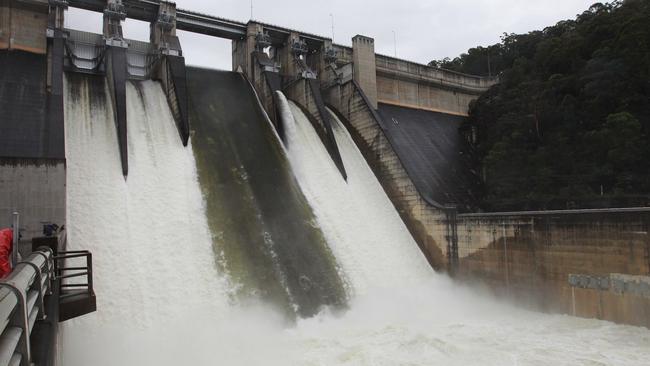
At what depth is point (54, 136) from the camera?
10.8 meters

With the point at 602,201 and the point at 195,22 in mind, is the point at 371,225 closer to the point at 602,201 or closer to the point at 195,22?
the point at 602,201

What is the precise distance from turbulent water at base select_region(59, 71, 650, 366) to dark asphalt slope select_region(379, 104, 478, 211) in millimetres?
3356

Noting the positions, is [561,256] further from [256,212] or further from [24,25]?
[24,25]

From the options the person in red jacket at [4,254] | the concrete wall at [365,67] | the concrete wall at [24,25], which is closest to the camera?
the person in red jacket at [4,254]

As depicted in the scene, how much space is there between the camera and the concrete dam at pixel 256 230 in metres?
8.65

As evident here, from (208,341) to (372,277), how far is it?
5102 millimetres

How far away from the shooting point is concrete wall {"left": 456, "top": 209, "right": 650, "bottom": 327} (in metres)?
10.1

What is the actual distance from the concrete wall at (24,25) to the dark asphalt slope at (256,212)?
500 cm

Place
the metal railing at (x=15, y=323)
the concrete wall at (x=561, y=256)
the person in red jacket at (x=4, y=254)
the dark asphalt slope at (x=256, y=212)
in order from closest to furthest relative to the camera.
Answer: the metal railing at (x=15, y=323)
the person in red jacket at (x=4, y=254)
the concrete wall at (x=561, y=256)
the dark asphalt slope at (x=256, y=212)

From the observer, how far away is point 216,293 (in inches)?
382

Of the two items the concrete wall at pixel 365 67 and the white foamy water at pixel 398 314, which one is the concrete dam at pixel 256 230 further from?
the concrete wall at pixel 365 67

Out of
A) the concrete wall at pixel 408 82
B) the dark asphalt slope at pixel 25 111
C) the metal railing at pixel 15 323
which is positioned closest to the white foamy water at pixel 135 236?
the dark asphalt slope at pixel 25 111

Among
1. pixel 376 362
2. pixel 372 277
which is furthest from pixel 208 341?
pixel 372 277

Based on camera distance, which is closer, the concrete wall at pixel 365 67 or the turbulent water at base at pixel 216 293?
the turbulent water at base at pixel 216 293
